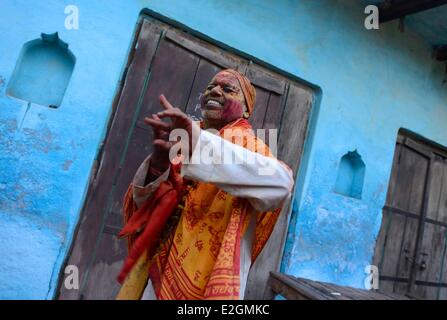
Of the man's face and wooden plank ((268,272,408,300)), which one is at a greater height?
the man's face

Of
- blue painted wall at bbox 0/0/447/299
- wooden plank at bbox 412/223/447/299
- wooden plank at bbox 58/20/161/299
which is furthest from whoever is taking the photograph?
wooden plank at bbox 412/223/447/299

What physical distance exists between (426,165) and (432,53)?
1.26 metres

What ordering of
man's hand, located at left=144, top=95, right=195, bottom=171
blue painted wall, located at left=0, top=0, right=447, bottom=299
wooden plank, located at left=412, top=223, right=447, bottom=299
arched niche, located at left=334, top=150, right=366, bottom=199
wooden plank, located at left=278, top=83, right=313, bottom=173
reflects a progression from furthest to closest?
wooden plank, located at left=412, top=223, right=447, bottom=299 → arched niche, located at left=334, top=150, right=366, bottom=199 → wooden plank, located at left=278, top=83, right=313, bottom=173 → blue painted wall, located at left=0, top=0, right=447, bottom=299 → man's hand, located at left=144, top=95, right=195, bottom=171

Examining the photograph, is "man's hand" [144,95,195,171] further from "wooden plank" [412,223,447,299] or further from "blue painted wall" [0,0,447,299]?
"wooden plank" [412,223,447,299]

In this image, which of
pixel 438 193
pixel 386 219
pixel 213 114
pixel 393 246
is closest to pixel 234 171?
pixel 213 114

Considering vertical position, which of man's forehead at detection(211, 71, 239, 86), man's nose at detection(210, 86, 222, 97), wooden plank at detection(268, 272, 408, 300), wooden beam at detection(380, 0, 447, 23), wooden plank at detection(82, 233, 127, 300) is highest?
wooden beam at detection(380, 0, 447, 23)

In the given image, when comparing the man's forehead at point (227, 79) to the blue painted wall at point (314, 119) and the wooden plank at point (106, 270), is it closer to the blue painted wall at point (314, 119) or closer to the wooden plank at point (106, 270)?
the blue painted wall at point (314, 119)

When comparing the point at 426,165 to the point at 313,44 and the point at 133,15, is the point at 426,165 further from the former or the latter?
the point at 133,15

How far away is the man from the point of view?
847mm

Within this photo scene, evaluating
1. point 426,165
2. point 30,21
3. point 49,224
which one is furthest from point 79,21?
point 426,165

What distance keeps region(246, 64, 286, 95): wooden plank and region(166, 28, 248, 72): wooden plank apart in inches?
2.8

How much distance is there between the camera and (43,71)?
178cm

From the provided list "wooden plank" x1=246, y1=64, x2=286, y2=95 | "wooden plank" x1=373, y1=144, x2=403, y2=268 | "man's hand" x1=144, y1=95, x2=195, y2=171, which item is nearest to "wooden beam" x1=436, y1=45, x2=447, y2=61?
"wooden plank" x1=373, y1=144, x2=403, y2=268

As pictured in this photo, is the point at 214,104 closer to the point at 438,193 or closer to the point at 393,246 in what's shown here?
the point at 393,246
